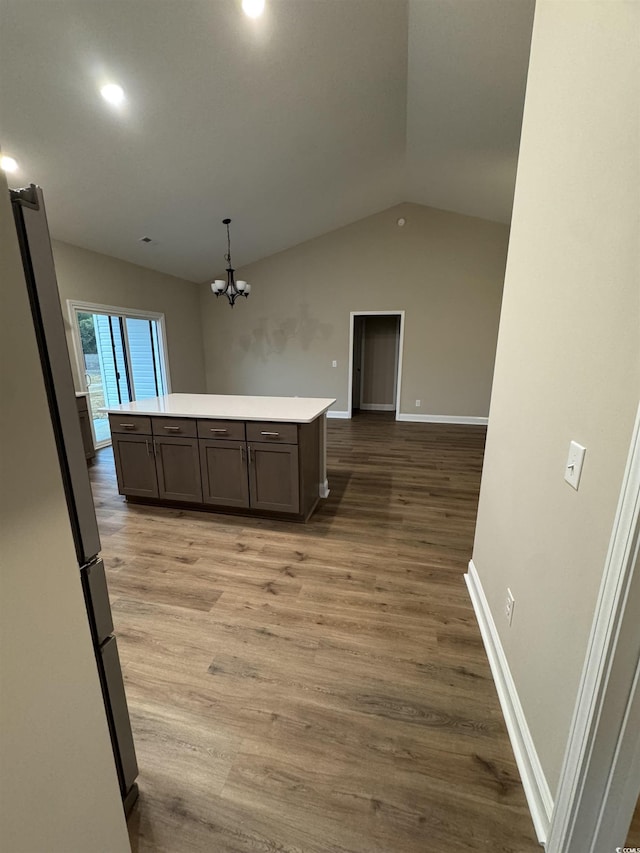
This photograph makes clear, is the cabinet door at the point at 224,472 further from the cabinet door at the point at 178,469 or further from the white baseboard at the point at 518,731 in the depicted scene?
the white baseboard at the point at 518,731

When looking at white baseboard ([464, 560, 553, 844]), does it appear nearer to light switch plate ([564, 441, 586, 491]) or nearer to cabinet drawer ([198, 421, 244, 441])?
light switch plate ([564, 441, 586, 491])

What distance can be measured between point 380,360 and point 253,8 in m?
6.02

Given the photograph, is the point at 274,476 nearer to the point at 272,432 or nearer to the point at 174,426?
the point at 272,432

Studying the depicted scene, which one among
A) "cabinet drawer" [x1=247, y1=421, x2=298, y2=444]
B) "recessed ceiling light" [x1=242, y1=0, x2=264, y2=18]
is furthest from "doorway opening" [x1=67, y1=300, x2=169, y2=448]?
"recessed ceiling light" [x1=242, y1=0, x2=264, y2=18]

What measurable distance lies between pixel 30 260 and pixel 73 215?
4419 millimetres

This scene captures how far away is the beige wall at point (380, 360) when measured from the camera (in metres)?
7.75

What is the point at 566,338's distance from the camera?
1118mm

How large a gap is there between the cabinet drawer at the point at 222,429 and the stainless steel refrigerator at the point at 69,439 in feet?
5.88

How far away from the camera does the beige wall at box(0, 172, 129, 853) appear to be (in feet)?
1.99

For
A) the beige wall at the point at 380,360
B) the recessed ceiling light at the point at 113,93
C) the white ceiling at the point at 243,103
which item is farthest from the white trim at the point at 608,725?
the beige wall at the point at 380,360

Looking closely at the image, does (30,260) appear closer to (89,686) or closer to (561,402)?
(89,686)

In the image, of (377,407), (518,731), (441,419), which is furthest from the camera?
(377,407)

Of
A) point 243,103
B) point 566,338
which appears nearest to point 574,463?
point 566,338

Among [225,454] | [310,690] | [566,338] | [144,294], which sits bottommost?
[310,690]
